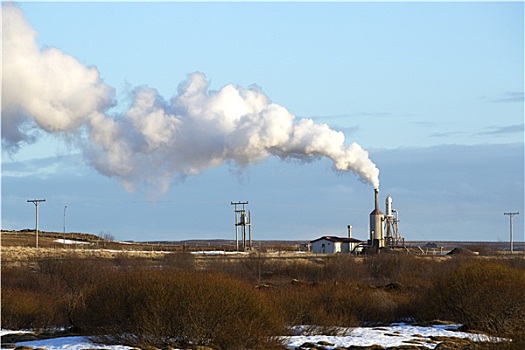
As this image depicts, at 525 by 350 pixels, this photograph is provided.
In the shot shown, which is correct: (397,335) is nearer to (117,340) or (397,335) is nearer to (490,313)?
(490,313)

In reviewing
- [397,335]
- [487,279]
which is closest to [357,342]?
[397,335]

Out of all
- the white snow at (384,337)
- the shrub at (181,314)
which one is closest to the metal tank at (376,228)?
the white snow at (384,337)

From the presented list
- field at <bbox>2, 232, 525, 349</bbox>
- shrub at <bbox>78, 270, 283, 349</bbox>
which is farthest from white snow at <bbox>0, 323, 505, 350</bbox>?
shrub at <bbox>78, 270, 283, 349</bbox>

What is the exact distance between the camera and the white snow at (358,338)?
89.1ft

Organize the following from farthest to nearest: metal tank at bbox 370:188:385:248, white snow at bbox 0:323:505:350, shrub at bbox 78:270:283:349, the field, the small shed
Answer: the small shed < metal tank at bbox 370:188:385:248 < the field < shrub at bbox 78:270:283:349 < white snow at bbox 0:323:505:350

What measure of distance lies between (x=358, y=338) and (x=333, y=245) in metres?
69.1

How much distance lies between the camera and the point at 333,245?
99188 millimetres

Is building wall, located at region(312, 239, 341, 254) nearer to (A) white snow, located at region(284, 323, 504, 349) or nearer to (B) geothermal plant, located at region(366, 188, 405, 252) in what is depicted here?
(B) geothermal plant, located at region(366, 188, 405, 252)

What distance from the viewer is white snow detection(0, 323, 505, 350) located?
27.2 m

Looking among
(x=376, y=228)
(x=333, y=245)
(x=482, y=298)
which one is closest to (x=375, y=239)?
(x=376, y=228)

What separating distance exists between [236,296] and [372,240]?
54.4 meters

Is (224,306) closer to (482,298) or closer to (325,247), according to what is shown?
(482,298)

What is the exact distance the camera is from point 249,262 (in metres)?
69.8

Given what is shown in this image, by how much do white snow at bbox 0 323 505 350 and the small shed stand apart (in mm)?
61424
